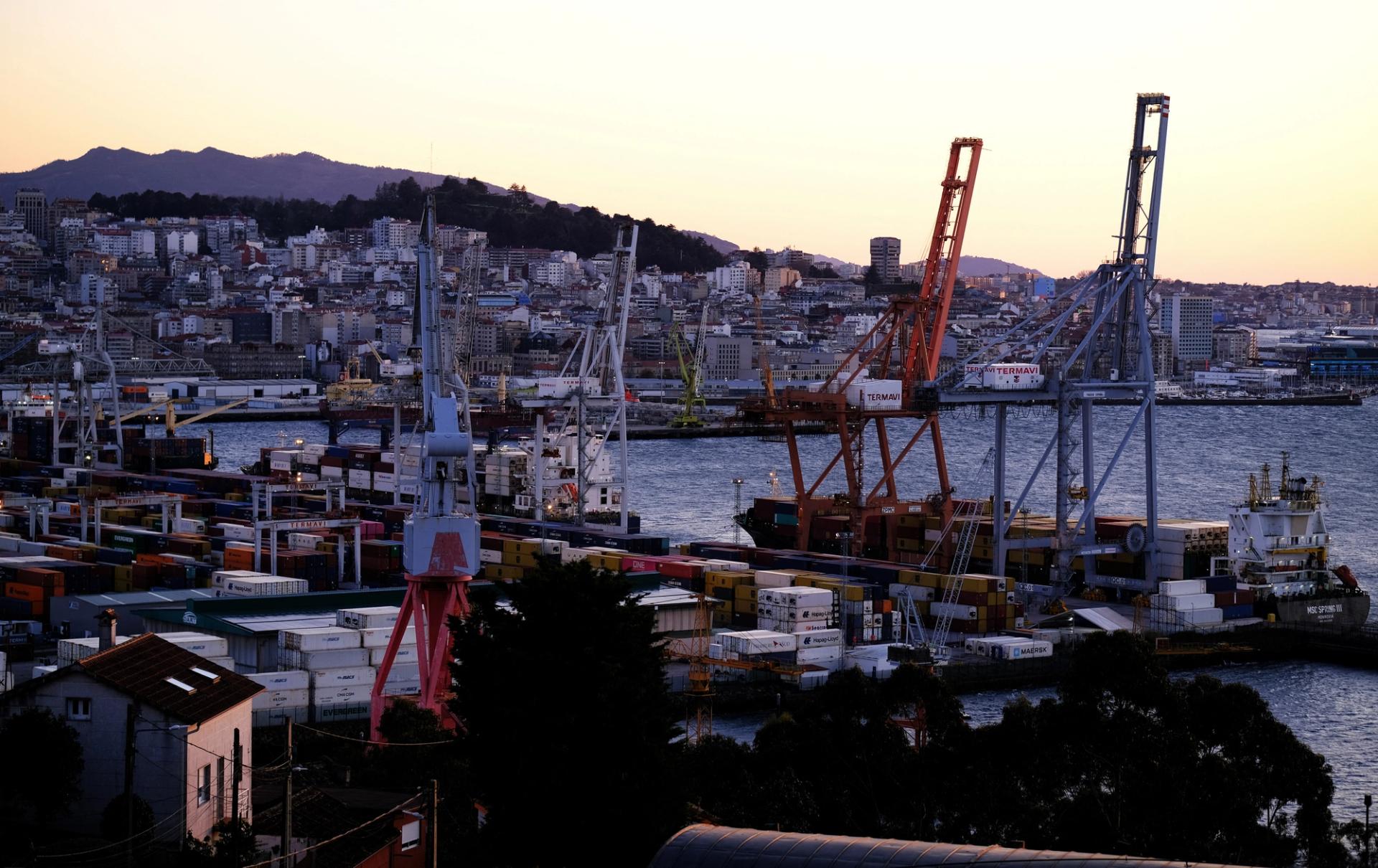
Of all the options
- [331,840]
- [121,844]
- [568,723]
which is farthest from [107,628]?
[568,723]

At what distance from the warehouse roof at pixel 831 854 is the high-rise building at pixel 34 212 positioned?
102801 mm

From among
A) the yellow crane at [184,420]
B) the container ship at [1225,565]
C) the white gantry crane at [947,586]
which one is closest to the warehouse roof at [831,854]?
the white gantry crane at [947,586]

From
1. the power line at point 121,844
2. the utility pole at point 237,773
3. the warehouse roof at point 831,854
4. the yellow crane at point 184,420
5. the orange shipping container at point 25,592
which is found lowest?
the yellow crane at point 184,420

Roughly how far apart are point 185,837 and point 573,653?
1527 mm

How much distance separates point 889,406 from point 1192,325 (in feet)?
247

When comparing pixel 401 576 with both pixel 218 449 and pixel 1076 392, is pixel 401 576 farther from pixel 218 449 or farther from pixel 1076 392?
pixel 218 449

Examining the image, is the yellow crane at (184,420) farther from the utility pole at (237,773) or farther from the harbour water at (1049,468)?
the utility pole at (237,773)

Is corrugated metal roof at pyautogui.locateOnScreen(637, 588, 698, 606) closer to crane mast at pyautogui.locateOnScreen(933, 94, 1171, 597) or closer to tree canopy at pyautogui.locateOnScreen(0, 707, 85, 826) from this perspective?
Answer: crane mast at pyautogui.locateOnScreen(933, 94, 1171, 597)

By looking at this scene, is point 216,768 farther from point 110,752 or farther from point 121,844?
point 121,844

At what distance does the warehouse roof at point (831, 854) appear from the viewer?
4820 mm

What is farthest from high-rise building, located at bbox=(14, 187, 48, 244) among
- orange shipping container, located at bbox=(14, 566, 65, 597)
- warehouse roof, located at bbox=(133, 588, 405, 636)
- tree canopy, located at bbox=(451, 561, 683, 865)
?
tree canopy, located at bbox=(451, 561, 683, 865)

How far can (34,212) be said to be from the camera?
338 ft

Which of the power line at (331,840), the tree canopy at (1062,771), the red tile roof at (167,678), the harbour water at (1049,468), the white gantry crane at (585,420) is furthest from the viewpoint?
the harbour water at (1049,468)

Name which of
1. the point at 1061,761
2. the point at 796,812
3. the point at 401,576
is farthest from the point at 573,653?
the point at 401,576
